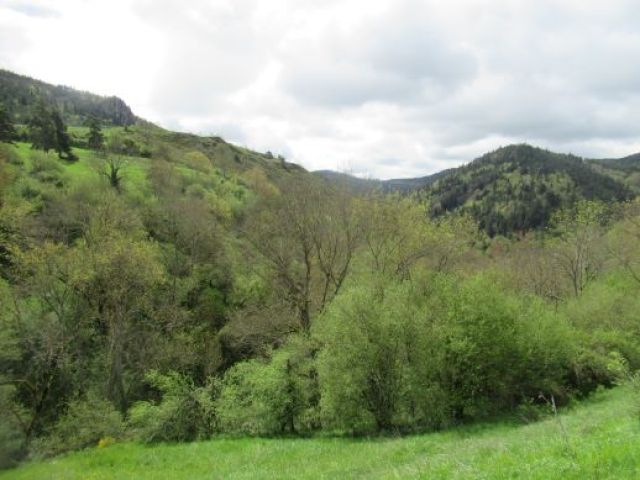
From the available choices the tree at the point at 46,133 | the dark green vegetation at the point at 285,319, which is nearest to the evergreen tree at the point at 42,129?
the tree at the point at 46,133

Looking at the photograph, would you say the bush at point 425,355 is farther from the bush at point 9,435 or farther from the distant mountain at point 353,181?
the bush at point 9,435

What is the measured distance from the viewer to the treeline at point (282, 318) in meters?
24.0

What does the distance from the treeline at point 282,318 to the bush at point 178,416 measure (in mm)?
87

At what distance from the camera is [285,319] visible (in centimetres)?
3522

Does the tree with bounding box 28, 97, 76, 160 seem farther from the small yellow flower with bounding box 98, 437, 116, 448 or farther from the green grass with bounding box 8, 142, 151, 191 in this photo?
the small yellow flower with bounding box 98, 437, 116, 448

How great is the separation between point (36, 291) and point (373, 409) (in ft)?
92.1

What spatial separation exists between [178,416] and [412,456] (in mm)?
14229

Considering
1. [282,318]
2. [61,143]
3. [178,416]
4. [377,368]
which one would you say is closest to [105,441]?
[178,416]

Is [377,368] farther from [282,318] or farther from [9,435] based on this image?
[9,435]

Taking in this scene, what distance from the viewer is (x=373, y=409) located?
2366 centimetres

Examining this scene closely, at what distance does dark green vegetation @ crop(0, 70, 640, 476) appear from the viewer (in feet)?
78.4

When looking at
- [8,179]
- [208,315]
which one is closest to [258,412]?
[208,315]

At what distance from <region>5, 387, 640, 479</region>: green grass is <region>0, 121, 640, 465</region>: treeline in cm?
224

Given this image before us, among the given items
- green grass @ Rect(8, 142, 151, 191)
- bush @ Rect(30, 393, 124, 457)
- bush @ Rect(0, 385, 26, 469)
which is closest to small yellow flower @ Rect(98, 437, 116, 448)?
bush @ Rect(30, 393, 124, 457)
